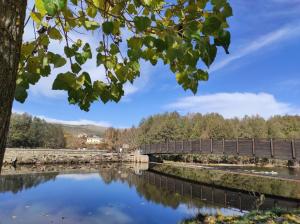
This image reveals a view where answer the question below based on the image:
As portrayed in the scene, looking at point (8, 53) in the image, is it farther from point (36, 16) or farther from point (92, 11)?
point (92, 11)

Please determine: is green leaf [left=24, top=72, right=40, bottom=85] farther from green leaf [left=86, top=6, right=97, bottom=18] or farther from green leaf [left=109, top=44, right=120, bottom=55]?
green leaf [left=109, top=44, right=120, bottom=55]

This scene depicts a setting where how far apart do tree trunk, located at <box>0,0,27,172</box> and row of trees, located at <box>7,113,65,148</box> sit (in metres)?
78.5

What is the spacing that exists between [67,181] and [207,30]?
3307 cm

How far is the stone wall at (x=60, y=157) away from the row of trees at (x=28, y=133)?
20.4 m

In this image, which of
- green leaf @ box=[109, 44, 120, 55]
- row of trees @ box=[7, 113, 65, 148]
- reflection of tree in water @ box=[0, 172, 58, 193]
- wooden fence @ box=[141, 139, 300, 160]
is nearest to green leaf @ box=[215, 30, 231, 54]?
green leaf @ box=[109, 44, 120, 55]

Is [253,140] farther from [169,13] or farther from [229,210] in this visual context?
[169,13]

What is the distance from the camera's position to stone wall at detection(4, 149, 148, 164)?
5275cm

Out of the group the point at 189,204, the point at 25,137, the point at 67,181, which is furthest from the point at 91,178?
the point at 25,137

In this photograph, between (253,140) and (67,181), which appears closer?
(253,140)

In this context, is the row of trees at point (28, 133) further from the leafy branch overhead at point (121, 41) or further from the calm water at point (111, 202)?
the leafy branch overhead at point (121, 41)

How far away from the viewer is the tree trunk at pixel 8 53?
1749 mm

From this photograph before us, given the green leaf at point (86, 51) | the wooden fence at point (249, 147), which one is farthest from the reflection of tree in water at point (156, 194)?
the green leaf at point (86, 51)

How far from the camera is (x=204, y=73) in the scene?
282 centimetres

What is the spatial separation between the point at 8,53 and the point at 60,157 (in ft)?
200
